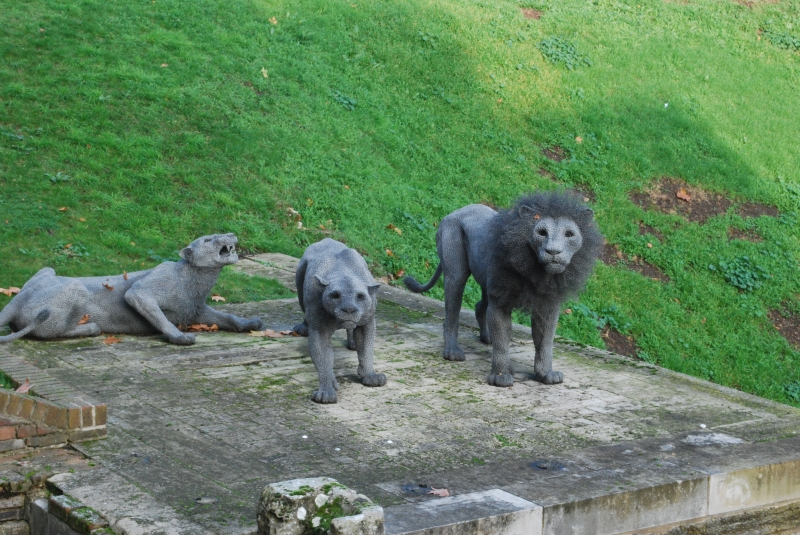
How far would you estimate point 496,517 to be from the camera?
5.10 m

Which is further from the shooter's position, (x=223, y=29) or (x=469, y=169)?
(x=223, y=29)

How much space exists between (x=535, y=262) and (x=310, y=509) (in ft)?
12.1

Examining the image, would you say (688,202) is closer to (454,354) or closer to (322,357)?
(454,354)

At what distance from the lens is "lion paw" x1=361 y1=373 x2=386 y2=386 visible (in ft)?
24.7

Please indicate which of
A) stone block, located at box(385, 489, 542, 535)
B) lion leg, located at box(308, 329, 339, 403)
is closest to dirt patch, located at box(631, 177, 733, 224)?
lion leg, located at box(308, 329, 339, 403)

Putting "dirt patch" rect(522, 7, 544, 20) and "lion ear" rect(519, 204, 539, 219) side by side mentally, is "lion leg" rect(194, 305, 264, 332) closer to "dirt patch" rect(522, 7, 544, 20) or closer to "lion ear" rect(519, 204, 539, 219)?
"lion ear" rect(519, 204, 539, 219)

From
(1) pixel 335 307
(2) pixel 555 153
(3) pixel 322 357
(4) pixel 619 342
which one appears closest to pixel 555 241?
(1) pixel 335 307

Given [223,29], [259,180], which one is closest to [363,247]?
[259,180]

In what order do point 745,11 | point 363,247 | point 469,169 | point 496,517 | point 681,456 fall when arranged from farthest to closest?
point 745,11, point 469,169, point 363,247, point 681,456, point 496,517

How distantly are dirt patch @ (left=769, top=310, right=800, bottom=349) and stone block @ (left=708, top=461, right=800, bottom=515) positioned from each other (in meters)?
7.05

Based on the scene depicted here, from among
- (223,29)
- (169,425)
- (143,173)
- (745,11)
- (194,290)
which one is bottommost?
(169,425)

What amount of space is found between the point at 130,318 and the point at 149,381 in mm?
1342

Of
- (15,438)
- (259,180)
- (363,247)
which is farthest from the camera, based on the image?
(259,180)

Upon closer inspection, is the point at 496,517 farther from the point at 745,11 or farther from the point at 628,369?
the point at 745,11
